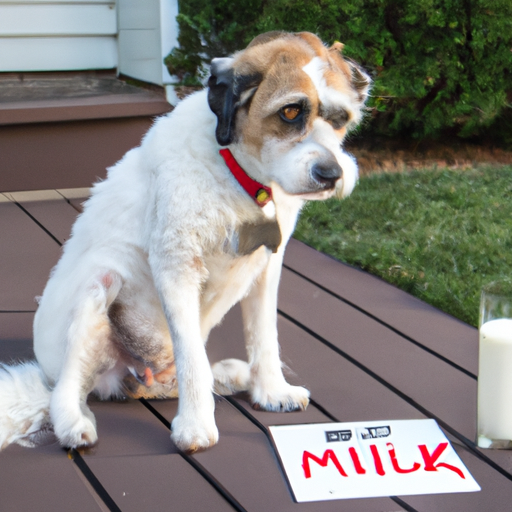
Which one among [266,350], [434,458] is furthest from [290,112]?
[434,458]

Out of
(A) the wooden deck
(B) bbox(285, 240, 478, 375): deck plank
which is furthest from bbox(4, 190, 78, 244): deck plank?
(B) bbox(285, 240, 478, 375): deck plank

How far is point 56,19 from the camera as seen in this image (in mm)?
4652

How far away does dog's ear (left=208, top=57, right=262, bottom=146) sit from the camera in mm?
1772

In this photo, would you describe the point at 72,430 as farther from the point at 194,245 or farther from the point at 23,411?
the point at 194,245

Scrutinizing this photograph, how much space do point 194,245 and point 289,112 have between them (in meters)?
0.40

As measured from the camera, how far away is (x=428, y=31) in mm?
4473

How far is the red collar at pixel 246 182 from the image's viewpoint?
6.17 ft

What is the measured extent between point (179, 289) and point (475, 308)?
1383 mm

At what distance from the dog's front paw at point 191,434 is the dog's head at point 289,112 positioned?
609mm

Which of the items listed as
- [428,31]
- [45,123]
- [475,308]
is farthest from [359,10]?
[475,308]

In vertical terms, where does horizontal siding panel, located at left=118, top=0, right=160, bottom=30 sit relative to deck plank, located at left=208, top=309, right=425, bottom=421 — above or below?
above

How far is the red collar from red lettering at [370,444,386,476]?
67cm

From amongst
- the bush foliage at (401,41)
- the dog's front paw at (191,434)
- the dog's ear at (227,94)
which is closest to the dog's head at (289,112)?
the dog's ear at (227,94)

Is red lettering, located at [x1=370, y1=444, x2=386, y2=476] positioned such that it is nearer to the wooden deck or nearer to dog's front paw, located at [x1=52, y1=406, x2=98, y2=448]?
the wooden deck
